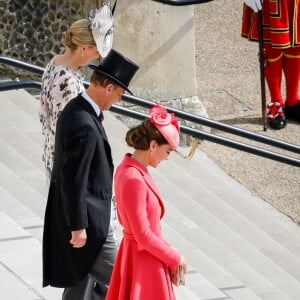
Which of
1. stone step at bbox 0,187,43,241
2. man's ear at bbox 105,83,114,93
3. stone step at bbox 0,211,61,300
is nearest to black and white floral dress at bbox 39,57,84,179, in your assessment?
man's ear at bbox 105,83,114,93

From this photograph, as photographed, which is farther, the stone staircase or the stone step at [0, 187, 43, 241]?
the stone step at [0, 187, 43, 241]

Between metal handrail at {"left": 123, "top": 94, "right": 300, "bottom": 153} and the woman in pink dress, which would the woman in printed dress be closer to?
the woman in pink dress

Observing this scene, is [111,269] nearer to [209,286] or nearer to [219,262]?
[209,286]

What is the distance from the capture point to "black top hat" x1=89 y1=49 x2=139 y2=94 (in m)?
5.58

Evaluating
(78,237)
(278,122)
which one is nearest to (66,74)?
(78,237)

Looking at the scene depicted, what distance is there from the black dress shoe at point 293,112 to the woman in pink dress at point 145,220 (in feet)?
19.9

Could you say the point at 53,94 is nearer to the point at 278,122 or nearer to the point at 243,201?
the point at 243,201

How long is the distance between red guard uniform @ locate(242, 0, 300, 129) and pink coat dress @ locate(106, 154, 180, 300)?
578 centimetres

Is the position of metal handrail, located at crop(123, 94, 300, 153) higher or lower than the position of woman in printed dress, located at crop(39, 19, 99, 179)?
lower

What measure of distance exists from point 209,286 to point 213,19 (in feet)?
21.9

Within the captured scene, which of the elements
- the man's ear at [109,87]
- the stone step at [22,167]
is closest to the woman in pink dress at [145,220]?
the man's ear at [109,87]

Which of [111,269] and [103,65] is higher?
[103,65]

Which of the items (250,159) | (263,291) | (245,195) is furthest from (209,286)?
(250,159)

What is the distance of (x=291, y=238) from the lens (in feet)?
31.1
